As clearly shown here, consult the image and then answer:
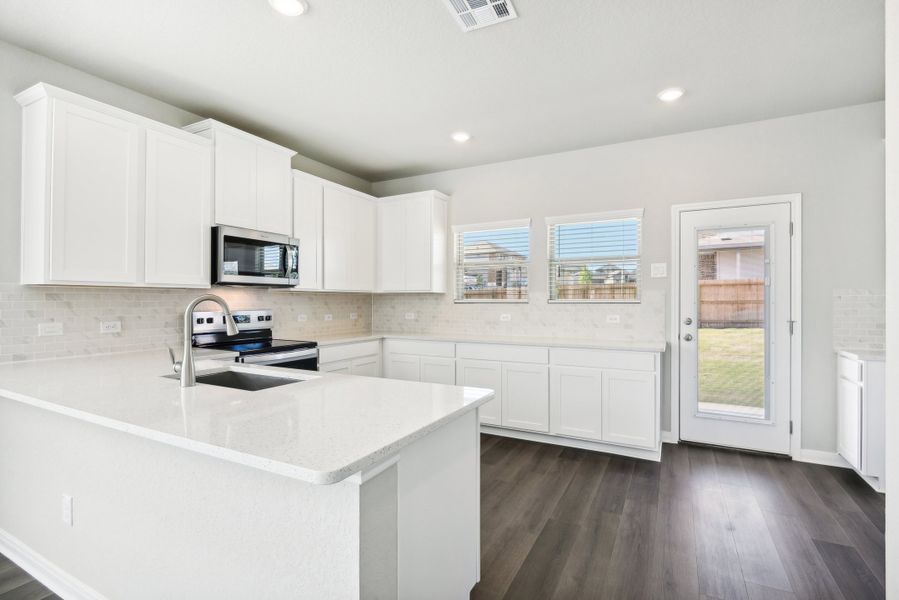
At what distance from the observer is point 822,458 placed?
10.7 ft

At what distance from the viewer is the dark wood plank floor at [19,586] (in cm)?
185

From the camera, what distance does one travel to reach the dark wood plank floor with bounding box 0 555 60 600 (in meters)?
1.85

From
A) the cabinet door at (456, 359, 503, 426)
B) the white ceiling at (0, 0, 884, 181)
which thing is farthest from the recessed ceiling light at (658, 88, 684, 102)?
the cabinet door at (456, 359, 503, 426)

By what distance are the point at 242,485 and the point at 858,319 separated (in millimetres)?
4091

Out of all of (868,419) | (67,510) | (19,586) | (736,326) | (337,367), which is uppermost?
(736,326)

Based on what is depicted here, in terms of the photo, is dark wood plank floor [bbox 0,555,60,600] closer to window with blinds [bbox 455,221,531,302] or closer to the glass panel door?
window with blinds [bbox 455,221,531,302]

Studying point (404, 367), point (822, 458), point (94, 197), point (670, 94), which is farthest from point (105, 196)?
point (822, 458)

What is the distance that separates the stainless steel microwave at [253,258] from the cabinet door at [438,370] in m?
1.44

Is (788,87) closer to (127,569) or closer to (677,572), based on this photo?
(677,572)

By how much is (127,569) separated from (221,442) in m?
1.06

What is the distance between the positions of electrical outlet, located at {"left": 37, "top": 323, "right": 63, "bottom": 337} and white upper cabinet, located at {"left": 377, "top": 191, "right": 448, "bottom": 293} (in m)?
2.76

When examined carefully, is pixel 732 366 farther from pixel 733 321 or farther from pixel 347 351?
pixel 347 351

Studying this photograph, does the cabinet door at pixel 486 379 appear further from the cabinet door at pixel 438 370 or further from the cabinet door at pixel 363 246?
the cabinet door at pixel 363 246

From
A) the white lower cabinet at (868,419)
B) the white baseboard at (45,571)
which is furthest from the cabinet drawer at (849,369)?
the white baseboard at (45,571)
